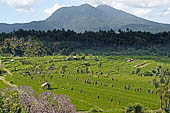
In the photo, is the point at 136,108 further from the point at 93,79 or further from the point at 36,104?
the point at 93,79

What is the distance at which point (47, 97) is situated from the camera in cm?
3884

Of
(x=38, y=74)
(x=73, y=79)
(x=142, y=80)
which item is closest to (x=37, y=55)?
(x=38, y=74)

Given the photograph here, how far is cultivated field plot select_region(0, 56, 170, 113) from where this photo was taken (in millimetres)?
78288

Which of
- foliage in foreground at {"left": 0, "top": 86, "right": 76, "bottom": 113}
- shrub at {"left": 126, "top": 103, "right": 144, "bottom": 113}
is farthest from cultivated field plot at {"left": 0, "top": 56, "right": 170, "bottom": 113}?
foliage in foreground at {"left": 0, "top": 86, "right": 76, "bottom": 113}

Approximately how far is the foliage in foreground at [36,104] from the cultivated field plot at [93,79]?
2792 centimetres

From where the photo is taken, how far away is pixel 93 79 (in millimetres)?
112250

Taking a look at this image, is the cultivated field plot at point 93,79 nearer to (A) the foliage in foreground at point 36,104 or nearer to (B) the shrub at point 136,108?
(B) the shrub at point 136,108

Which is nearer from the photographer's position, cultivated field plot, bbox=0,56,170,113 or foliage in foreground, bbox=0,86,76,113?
foliage in foreground, bbox=0,86,76,113

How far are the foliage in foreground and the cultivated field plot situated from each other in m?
27.9

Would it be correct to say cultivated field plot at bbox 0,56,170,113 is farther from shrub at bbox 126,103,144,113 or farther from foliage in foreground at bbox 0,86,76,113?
foliage in foreground at bbox 0,86,76,113

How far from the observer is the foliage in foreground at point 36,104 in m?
34.7

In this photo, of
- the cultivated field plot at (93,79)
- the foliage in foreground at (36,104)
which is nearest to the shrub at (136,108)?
the cultivated field plot at (93,79)

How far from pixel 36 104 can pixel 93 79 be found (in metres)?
76.9

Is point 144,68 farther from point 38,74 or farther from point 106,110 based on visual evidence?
point 106,110
